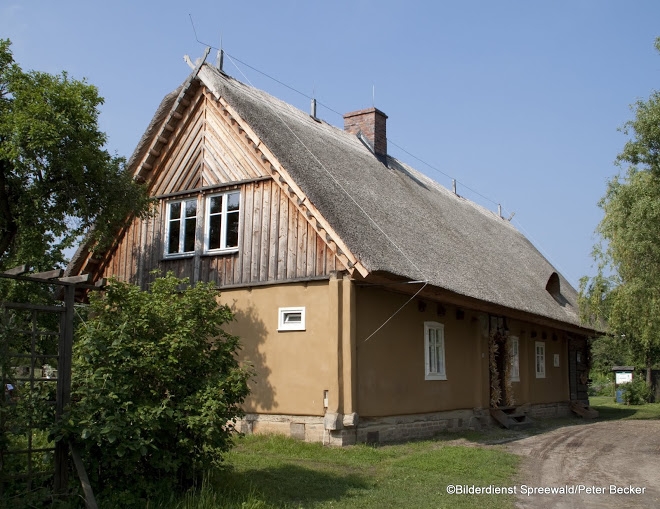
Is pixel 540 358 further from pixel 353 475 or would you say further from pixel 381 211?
pixel 353 475

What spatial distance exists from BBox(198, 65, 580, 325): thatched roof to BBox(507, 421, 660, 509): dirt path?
3.24 m

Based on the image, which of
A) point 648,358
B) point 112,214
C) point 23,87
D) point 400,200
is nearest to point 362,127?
point 400,200

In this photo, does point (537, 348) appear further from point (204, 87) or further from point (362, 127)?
point (204, 87)

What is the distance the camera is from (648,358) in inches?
1357

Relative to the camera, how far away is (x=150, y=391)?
7.37 meters

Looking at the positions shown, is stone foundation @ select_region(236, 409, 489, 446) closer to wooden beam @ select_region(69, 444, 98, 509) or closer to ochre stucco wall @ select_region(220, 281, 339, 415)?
ochre stucco wall @ select_region(220, 281, 339, 415)

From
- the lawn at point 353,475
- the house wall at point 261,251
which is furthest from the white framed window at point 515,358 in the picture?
the house wall at point 261,251

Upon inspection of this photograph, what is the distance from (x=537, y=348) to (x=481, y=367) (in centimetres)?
535

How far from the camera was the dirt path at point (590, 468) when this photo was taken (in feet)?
28.0

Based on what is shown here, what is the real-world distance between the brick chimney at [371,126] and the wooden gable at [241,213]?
6.58 metres

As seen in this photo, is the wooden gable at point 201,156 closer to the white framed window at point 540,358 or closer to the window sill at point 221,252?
the window sill at point 221,252

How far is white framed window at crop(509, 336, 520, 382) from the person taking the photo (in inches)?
738

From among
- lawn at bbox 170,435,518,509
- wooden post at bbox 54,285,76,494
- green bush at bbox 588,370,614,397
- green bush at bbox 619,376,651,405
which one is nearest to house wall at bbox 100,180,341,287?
lawn at bbox 170,435,518,509

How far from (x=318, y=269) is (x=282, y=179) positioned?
1.94 meters
